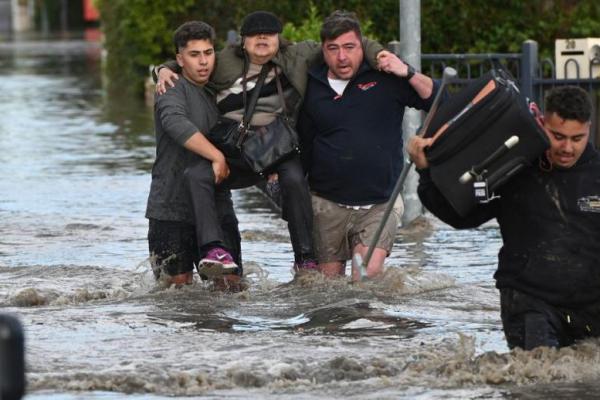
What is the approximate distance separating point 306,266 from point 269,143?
2.57 ft

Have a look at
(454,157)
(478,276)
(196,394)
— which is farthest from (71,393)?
(478,276)

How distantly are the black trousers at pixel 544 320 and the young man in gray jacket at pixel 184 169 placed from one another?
221cm

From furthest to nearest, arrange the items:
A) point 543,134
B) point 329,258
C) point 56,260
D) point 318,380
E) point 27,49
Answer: point 27,49, point 56,260, point 329,258, point 318,380, point 543,134

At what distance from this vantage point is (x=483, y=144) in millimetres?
6344

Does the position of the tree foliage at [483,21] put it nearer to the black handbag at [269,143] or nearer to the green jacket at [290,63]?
the green jacket at [290,63]

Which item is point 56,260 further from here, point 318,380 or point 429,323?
point 318,380

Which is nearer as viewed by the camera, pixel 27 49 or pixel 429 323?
pixel 429 323

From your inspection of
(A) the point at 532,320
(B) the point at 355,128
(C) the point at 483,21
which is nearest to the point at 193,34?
(B) the point at 355,128

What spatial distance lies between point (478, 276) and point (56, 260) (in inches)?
114

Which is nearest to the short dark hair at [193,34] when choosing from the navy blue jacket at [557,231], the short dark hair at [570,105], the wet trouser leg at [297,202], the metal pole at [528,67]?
the wet trouser leg at [297,202]

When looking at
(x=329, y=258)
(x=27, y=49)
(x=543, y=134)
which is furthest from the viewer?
(x=27, y=49)

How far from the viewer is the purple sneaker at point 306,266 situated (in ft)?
28.0

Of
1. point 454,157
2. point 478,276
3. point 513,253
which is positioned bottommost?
point 478,276

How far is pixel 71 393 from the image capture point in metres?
6.42
